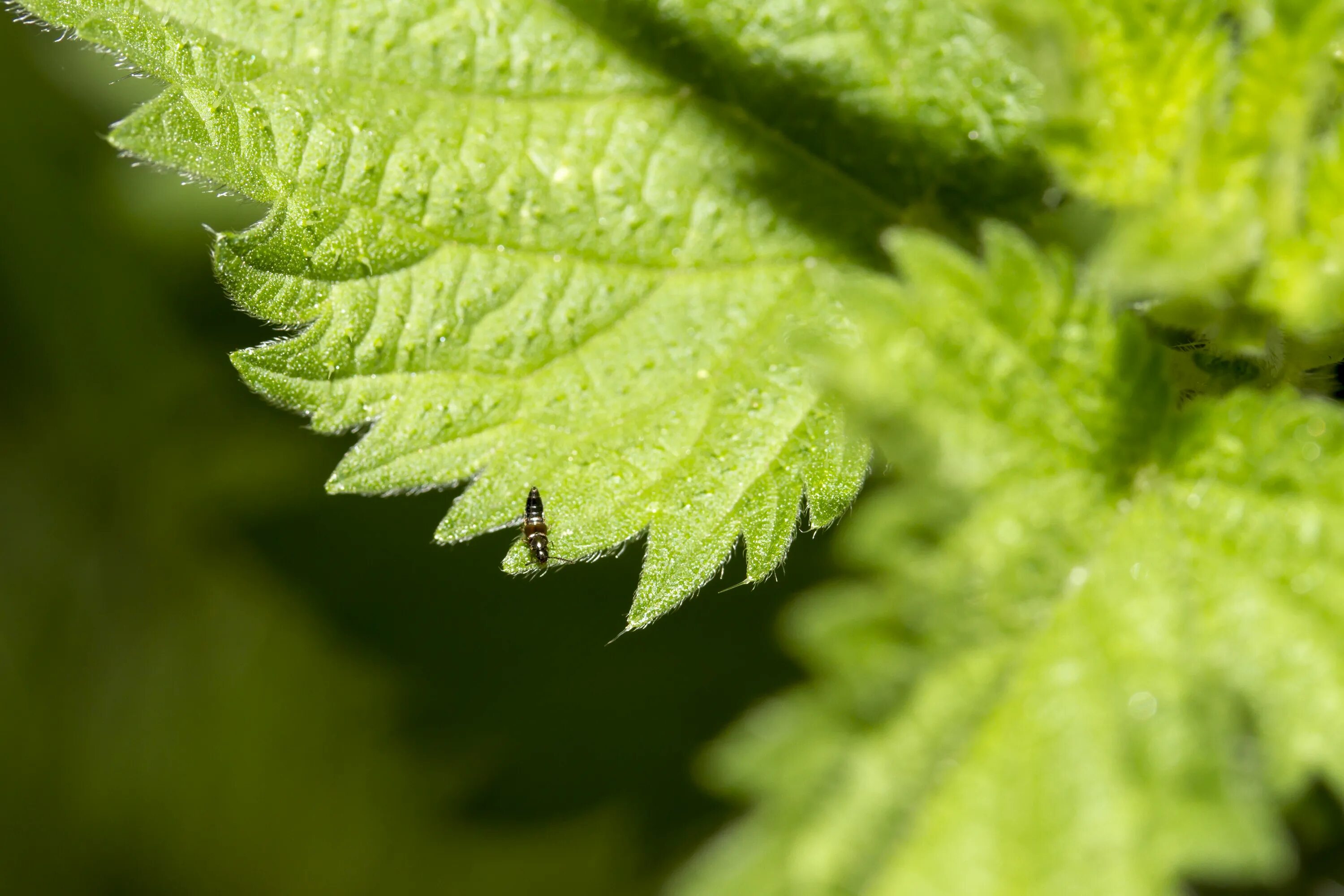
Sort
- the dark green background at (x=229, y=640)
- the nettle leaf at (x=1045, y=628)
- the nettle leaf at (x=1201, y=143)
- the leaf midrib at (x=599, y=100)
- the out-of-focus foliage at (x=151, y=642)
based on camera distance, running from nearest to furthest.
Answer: the nettle leaf at (x=1045, y=628)
the nettle leaf at (x=1201, y=143)
the leaf midrib at (x=599, y=100)
the dark green background at (x=229, y=640)
the out-of-focus foliage at (x=151, y=642)

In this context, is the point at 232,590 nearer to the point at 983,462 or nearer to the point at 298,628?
the point at 298,628

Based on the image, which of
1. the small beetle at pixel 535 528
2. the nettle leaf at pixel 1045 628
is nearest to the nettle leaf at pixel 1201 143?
the nettle leaf at pixel 1045 628

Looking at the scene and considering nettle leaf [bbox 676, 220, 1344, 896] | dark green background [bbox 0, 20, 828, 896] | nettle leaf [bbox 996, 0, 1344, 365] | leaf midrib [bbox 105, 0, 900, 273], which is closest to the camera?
nettle leaf [bbox 676, 220, 1344, 896]

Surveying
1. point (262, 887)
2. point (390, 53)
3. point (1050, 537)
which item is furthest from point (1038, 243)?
point (262, 887)

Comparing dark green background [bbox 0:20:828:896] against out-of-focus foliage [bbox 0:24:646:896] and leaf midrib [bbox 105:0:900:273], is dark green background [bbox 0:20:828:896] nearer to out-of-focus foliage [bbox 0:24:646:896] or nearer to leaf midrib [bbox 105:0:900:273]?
out-of-focus foliage [bbox 0:24:646:896]

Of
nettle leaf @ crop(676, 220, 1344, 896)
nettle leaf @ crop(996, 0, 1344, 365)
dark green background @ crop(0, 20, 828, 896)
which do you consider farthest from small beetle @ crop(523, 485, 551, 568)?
dark green background @ crop(0, 20, 828, 896)

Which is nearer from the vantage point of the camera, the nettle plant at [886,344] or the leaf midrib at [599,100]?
the nettle plant at [886,344]

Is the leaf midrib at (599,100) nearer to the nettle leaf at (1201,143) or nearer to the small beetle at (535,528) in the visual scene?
the small beetle at (535,528)
